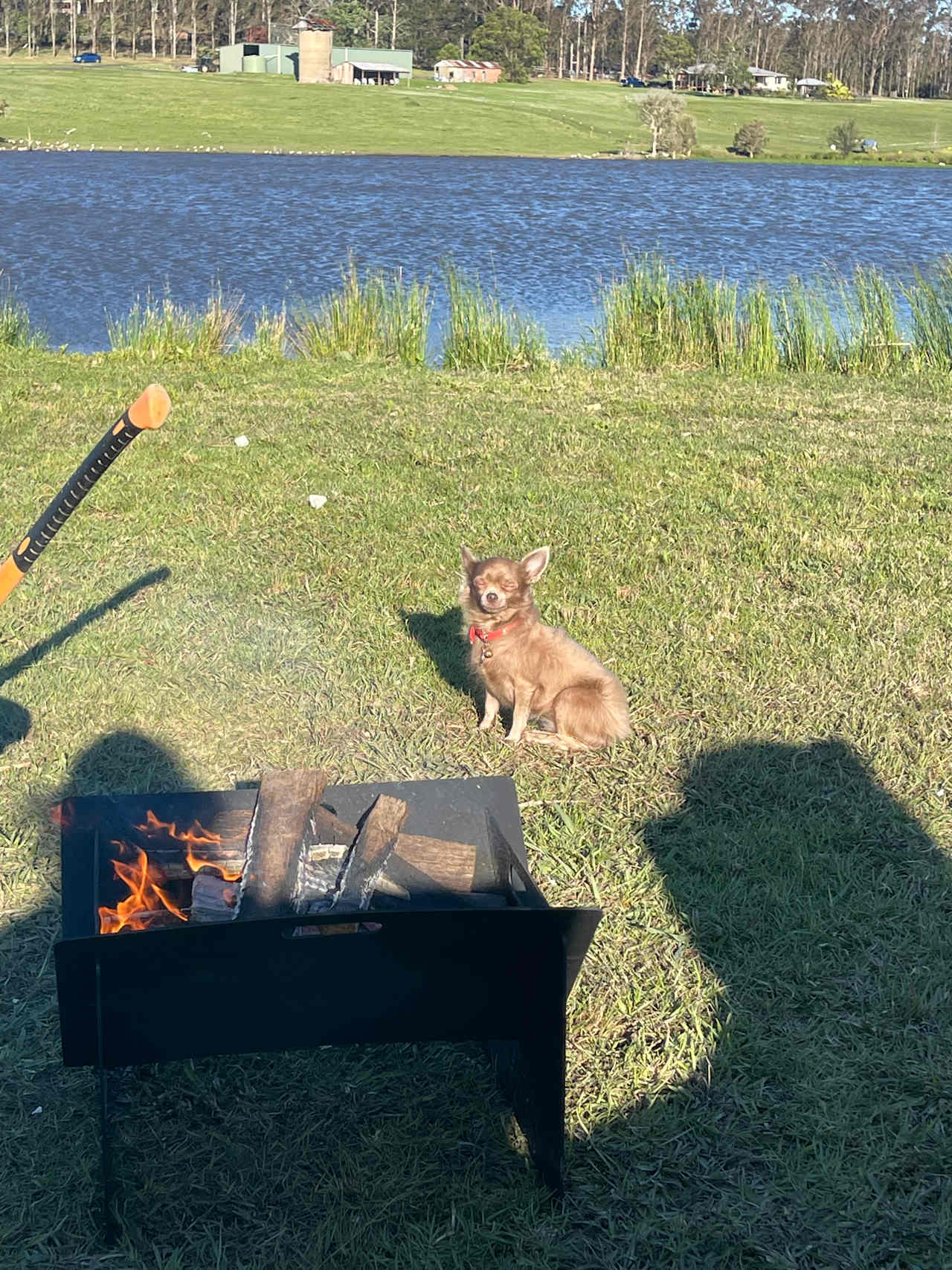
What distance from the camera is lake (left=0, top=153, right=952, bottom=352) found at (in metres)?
18.7

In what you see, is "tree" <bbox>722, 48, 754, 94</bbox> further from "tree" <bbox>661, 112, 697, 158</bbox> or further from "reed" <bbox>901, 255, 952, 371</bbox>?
"reed" <bbox>901, 255, 952, 371</bbox>

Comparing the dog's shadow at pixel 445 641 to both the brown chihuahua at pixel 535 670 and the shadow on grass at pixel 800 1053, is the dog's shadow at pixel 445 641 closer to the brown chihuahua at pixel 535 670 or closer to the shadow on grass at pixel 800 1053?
the brown chihuahua at pixel 535 670

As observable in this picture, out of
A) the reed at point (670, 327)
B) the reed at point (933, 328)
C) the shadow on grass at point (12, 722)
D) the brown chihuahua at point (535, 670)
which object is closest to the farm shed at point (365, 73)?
the reed at point (670, 327)

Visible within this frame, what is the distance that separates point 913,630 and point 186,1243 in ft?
14.1

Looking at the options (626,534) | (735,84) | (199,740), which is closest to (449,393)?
(626,534)

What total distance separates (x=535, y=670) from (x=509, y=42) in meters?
104

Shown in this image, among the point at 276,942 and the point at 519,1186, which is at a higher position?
the point at 276,942

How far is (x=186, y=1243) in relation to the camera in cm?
271

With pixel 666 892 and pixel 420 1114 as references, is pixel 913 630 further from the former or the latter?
pixel 420 1114

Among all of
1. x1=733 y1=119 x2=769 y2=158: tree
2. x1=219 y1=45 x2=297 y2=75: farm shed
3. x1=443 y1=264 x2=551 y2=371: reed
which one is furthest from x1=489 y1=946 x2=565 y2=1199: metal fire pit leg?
x1=219 y1=45 x2=297 y2=75: farm shed

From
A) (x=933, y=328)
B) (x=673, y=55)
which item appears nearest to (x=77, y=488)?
(x=933, y=328)

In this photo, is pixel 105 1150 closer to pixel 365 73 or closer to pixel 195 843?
pixel 195 843

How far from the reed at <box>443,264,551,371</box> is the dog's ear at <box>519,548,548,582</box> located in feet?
26.3

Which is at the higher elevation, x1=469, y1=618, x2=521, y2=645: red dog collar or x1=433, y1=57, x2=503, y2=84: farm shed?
x1=433, y1=57, x2=503, y2=84: farm shed
